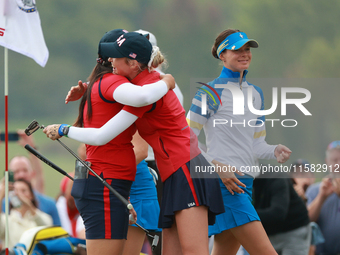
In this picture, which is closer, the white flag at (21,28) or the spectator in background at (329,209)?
the white flag at (21,28)

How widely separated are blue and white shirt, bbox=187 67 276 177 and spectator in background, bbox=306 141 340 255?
2.16 m

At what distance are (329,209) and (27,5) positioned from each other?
10.8 feet

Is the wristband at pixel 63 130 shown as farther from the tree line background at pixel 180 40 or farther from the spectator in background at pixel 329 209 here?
the tree line background at pixel 180 40

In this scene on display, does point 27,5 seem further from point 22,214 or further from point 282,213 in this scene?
point 282,213

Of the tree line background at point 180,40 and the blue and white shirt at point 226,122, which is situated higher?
the tree line background at point 180,40

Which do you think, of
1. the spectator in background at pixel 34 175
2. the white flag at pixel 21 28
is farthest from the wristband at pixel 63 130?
the spectator in background at pixel 34 175

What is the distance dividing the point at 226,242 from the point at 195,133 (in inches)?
27.0

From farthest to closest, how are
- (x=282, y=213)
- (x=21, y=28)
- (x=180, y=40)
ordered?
(x=180, y=40), (x=282, y=213), (x=21, y=28)

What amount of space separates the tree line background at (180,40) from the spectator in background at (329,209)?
25.7ft

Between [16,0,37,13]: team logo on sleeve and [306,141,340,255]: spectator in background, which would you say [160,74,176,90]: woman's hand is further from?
[306,141,340,255]: spectator in background

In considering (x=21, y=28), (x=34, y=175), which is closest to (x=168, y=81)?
(x=21, y=28)

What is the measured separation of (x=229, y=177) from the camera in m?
2.92

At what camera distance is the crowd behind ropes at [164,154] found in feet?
8.02

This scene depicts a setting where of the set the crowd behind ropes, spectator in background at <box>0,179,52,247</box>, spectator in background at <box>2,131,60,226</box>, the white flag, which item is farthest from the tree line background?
the crowd behind ropes
